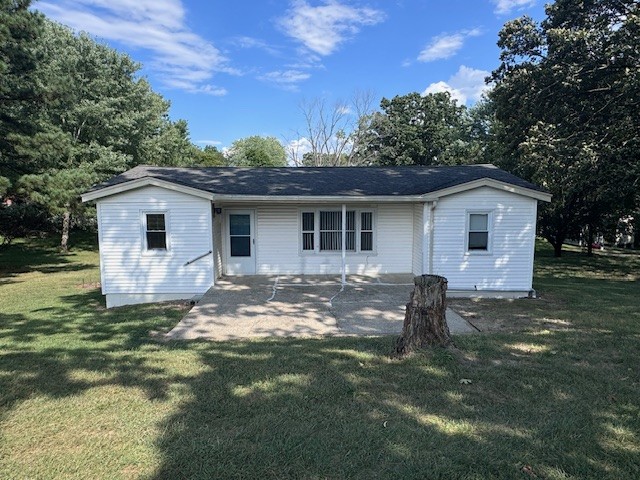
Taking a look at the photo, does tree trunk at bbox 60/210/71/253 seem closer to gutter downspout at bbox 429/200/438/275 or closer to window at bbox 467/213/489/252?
gutter downspout at bbox 429/200/438/275

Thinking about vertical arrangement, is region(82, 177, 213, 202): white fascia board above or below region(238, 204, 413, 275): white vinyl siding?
above

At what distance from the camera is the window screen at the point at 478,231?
10.3 metres

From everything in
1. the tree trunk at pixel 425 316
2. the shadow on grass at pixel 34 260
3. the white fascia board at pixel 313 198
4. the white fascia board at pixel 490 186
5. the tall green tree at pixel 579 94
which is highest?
the tall green tree at pixel 579 94

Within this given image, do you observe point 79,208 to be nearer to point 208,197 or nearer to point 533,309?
point 208,197

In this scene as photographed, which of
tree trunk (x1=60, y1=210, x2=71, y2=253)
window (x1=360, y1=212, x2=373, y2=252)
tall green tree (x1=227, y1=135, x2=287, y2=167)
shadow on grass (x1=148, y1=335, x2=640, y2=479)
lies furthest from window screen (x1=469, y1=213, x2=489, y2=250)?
tall green tree (x1=227, y1=135, x2=287, y2=167)

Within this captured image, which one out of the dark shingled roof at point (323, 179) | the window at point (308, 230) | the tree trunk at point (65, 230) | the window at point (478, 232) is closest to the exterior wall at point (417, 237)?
the dark shingled roof at point (323, 179)

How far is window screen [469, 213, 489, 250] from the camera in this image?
1033 cm

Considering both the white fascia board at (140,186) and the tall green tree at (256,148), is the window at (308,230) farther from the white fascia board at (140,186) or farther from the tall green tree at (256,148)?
the tall green tree at (256,148)

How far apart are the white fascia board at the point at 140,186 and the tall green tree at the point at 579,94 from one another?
10865mm

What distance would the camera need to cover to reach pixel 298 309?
8.25m

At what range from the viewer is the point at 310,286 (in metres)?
10.5

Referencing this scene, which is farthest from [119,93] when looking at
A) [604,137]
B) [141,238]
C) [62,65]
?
[604,137]

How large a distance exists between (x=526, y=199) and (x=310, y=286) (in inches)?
232

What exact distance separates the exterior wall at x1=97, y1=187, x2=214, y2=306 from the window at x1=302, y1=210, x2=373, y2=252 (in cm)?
314
